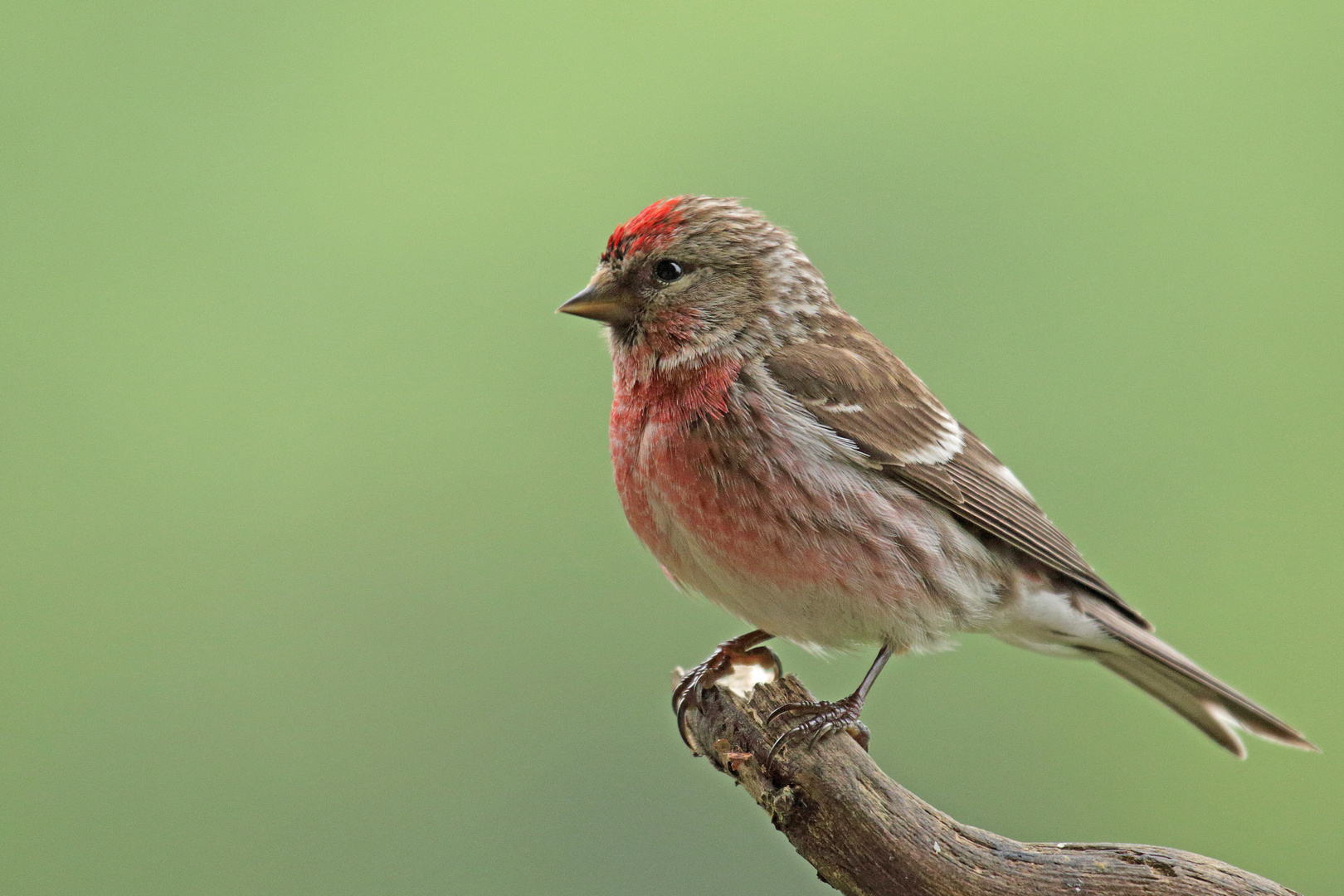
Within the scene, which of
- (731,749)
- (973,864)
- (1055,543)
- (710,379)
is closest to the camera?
(973,864)

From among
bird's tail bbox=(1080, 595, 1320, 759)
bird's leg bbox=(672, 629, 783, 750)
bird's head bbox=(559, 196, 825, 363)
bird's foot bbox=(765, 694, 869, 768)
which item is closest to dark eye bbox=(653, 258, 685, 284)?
bird's head bbox=(559, 196, 825, 363)

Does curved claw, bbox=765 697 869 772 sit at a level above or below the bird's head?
below

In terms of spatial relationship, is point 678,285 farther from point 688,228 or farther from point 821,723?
point 821,723

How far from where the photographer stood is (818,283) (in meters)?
3.84

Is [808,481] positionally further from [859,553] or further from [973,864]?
[973,864]

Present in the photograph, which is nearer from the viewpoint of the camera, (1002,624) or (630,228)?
(630,228)

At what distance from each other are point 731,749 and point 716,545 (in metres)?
0.51

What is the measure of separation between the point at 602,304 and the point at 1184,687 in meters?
2.05

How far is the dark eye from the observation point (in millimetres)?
3576

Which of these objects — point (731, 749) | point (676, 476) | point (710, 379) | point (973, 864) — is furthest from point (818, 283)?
point (973, 864)

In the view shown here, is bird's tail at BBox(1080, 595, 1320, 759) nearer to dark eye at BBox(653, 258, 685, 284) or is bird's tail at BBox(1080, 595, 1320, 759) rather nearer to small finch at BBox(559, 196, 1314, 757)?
small finch at BBox(559, 196, 1314, 757)

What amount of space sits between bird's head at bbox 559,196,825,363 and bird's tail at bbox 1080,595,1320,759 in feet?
4.42

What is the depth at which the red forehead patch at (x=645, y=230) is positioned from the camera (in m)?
3.54

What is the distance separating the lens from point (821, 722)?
313cm
